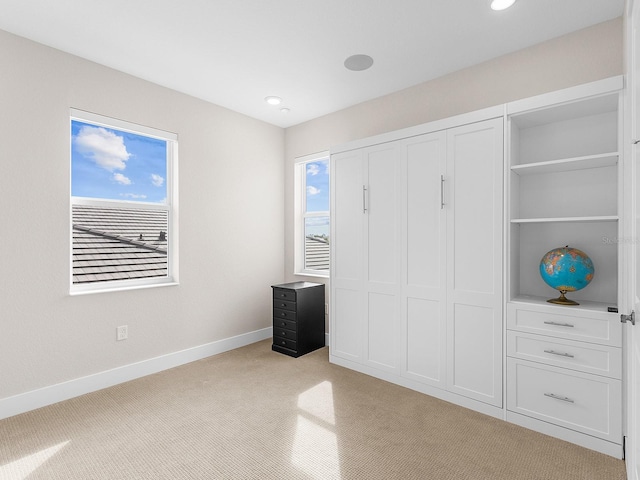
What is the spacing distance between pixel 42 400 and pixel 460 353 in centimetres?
315

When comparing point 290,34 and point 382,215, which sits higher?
point 290,34

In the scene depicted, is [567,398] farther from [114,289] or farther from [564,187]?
[114,289]

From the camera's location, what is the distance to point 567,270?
215 centimetres

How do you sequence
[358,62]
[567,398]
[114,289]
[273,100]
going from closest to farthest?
Answer: [567,398], [358,62], [114,289], [273,100]

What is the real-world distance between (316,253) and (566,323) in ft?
9.13

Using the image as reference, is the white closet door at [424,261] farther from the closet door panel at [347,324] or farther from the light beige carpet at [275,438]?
the closet door panel at [347,324]

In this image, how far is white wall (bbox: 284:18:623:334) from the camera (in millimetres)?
2344

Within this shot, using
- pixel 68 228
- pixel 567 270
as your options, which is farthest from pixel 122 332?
pixel 567 270

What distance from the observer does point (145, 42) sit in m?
2.56

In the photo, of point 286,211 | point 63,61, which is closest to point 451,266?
point 286,211

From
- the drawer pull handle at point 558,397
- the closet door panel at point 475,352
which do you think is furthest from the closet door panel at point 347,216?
the drawer pull handle at point 558,397

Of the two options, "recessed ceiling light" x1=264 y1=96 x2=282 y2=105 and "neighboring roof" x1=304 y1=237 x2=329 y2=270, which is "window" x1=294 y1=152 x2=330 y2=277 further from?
"recessed ceiling light" x1=264 y1=96 x2=282 y2=105

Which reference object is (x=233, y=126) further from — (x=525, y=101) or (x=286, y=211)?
(x=525, y=101)

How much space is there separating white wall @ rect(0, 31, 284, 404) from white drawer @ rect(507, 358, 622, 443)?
2.84 metres
